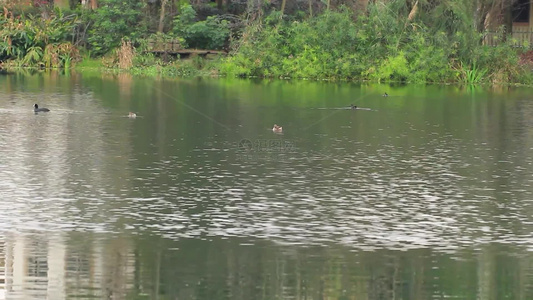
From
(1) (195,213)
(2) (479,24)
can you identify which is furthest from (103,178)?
(2) (479,24)

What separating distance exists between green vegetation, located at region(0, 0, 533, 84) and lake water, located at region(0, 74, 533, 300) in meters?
14.8

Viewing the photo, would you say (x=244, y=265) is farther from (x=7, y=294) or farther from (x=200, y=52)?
(x=200, y=52)

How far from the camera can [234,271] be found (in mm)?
14680

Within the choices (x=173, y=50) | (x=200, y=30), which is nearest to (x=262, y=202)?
(x=200, y=30)

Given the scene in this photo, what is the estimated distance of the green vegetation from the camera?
52875 millimetres

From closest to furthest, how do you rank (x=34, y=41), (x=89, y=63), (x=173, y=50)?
(x=173, y=50), (x=34, y=41), (x=89, y=63)

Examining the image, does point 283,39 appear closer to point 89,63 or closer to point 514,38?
point 89,63

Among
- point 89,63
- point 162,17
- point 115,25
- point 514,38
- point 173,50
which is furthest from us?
point 89,63

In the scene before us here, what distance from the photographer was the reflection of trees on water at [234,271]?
13.5 m

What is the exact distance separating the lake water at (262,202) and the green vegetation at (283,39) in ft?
48.6

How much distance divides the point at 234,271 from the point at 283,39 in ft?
137

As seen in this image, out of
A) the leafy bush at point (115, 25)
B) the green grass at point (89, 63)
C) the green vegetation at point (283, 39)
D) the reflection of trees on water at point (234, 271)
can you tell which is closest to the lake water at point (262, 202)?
the reflection of trees on water at point (234, 271)

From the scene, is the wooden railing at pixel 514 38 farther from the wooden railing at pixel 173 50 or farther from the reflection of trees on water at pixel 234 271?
the reflection of trees on water at pixel 234 271

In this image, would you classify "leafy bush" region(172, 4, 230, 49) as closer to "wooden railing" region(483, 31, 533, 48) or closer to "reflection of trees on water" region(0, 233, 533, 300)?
"wooden railing" region(483, 31, 533, 48)
